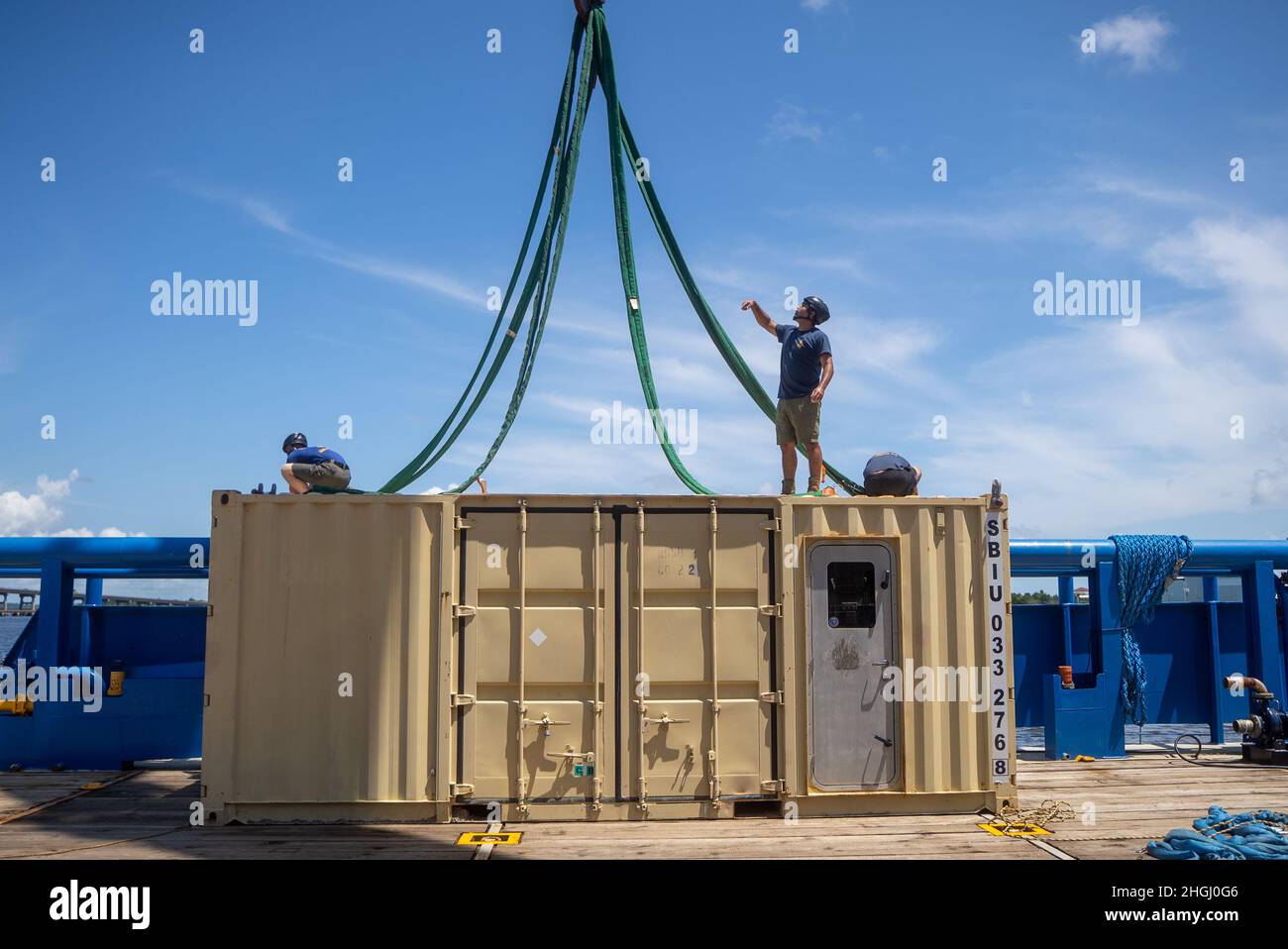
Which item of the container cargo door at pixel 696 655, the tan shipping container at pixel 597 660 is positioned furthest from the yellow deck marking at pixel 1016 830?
the container cargo door at pixel 696 655

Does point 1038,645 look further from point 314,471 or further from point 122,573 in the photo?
point 122,573

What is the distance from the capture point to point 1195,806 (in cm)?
1004

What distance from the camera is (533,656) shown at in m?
9.53

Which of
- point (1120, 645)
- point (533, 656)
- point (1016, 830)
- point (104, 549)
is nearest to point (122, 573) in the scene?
point (104, 549)

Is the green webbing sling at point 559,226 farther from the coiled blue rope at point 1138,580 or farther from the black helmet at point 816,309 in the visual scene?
the coiled blue rope at point 1138,580

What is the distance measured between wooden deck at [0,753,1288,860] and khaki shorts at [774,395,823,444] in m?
4.46

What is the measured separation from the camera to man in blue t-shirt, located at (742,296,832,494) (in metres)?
11.6

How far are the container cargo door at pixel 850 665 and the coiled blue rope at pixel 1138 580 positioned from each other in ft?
17.6

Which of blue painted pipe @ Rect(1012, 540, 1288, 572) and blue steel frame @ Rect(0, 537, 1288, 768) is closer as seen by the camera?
blue steel frame @ Rect(0, 537, 1288, 768)

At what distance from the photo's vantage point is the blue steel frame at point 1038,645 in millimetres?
12359

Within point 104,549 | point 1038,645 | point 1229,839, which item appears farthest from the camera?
point 1038,645

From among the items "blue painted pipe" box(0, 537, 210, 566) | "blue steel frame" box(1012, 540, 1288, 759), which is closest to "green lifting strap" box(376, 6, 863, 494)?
"blue painted pipe" box(0, 537, 210, 566)

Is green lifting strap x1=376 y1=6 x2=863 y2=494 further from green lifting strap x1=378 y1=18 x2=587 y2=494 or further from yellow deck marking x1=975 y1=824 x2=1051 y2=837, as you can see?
yellow deck marking x1=975 y1=824 x2=1051 y2=837

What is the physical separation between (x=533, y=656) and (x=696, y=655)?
1605 mm
